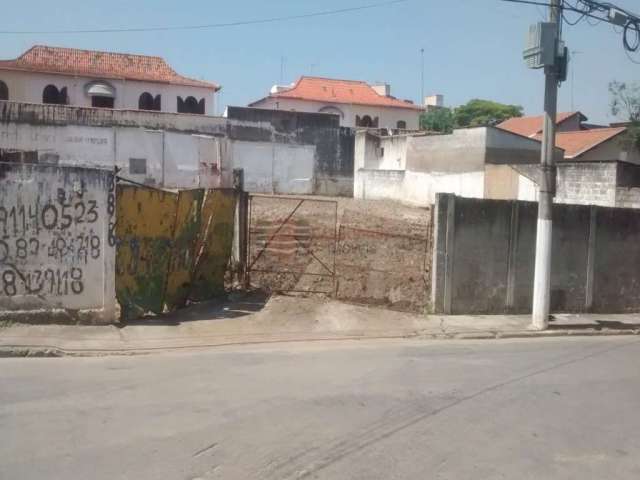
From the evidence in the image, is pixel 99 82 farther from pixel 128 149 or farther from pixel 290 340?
pixel 290 340

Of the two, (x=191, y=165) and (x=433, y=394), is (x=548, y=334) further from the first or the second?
(x=191, y=165)

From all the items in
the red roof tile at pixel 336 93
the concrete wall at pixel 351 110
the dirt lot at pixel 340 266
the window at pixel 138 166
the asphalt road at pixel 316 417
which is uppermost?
the red roof tile at pixel 336 93

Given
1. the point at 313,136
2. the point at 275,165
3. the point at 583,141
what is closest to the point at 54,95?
the point at 275,165

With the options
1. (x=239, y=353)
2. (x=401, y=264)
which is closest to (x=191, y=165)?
(x=401, y=264)

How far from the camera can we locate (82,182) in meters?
10.5

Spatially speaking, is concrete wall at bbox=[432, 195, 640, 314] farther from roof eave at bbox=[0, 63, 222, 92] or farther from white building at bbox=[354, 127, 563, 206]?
roof eave at bbox=[0, 63, 222, 92]

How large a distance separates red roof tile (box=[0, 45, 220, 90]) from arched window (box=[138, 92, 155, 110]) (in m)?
1.31

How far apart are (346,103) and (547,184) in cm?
6074

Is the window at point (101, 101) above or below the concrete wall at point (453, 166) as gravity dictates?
above

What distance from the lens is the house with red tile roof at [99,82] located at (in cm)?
5200

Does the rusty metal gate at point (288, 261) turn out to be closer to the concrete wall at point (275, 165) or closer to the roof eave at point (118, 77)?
the concrete wall at point (275, 165)

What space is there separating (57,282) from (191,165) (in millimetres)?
29075

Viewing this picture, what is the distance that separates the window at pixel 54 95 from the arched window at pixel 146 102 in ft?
18.7

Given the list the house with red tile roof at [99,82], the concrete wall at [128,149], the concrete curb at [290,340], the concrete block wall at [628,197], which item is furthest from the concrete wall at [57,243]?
the house with red tile roof at [99,82]
